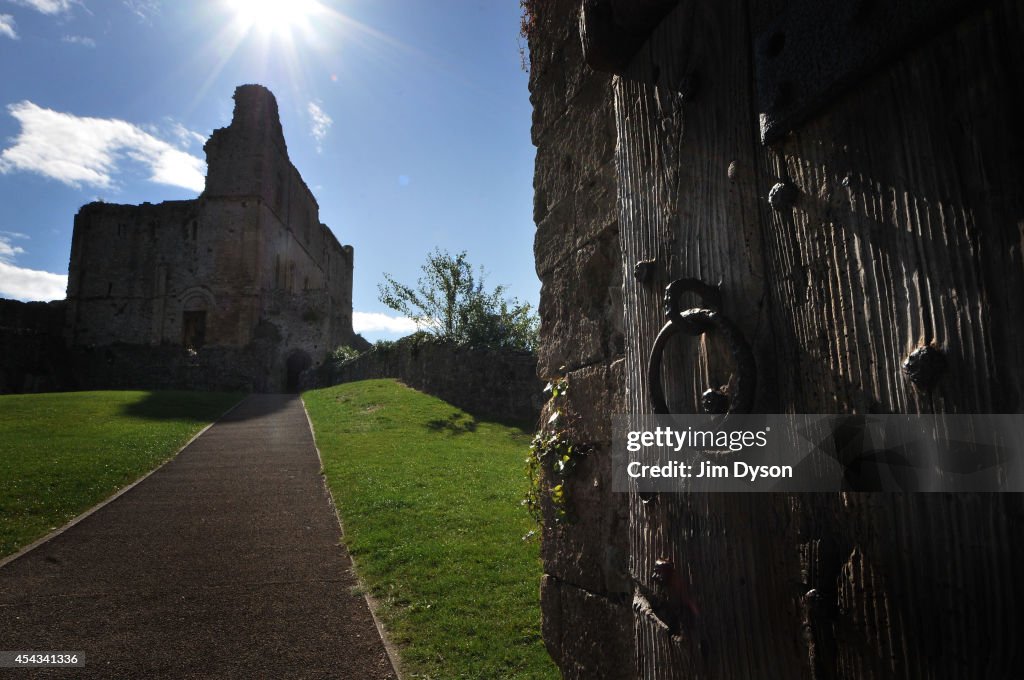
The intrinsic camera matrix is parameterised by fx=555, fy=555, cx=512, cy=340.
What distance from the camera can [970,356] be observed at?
0.79 m

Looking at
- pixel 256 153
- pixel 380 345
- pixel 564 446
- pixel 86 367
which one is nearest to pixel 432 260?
pixel 380 345

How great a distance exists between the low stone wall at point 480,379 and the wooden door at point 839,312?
51.1 feet

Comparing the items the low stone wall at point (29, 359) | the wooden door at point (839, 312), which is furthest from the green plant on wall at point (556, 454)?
the low stone wall at point (29, 359)

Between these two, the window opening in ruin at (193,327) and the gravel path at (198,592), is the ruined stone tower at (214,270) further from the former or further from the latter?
the gravel path at (198,592)

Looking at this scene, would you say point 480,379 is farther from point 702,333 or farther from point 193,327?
point 193,327

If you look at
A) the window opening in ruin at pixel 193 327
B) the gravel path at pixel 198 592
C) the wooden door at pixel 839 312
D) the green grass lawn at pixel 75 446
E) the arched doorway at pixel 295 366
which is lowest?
the gravel path at pixel 198 592

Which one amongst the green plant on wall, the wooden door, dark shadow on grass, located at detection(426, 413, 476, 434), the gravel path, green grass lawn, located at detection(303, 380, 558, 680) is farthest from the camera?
dark shadow on grass, located at detection(426, 413, 476, 434)

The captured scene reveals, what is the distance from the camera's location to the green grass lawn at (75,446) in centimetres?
→ 688

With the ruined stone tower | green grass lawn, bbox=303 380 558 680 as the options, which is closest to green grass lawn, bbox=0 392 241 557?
green grass lawn, bbox=303 380 558 680

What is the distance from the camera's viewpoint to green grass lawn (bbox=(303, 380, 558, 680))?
3.80 m

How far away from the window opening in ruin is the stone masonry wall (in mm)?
32872

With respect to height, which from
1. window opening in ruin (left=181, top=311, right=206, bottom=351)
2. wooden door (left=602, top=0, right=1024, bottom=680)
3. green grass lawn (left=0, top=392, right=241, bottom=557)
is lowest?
green grass lawn (left=0, top=392, right=241, bottom=557)

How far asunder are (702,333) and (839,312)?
0.99 ft

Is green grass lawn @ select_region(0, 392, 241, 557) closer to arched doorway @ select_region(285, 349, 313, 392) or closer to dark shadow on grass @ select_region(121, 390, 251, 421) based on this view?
dark shadow on grass @ select_region(121, 390, 251, 421)
